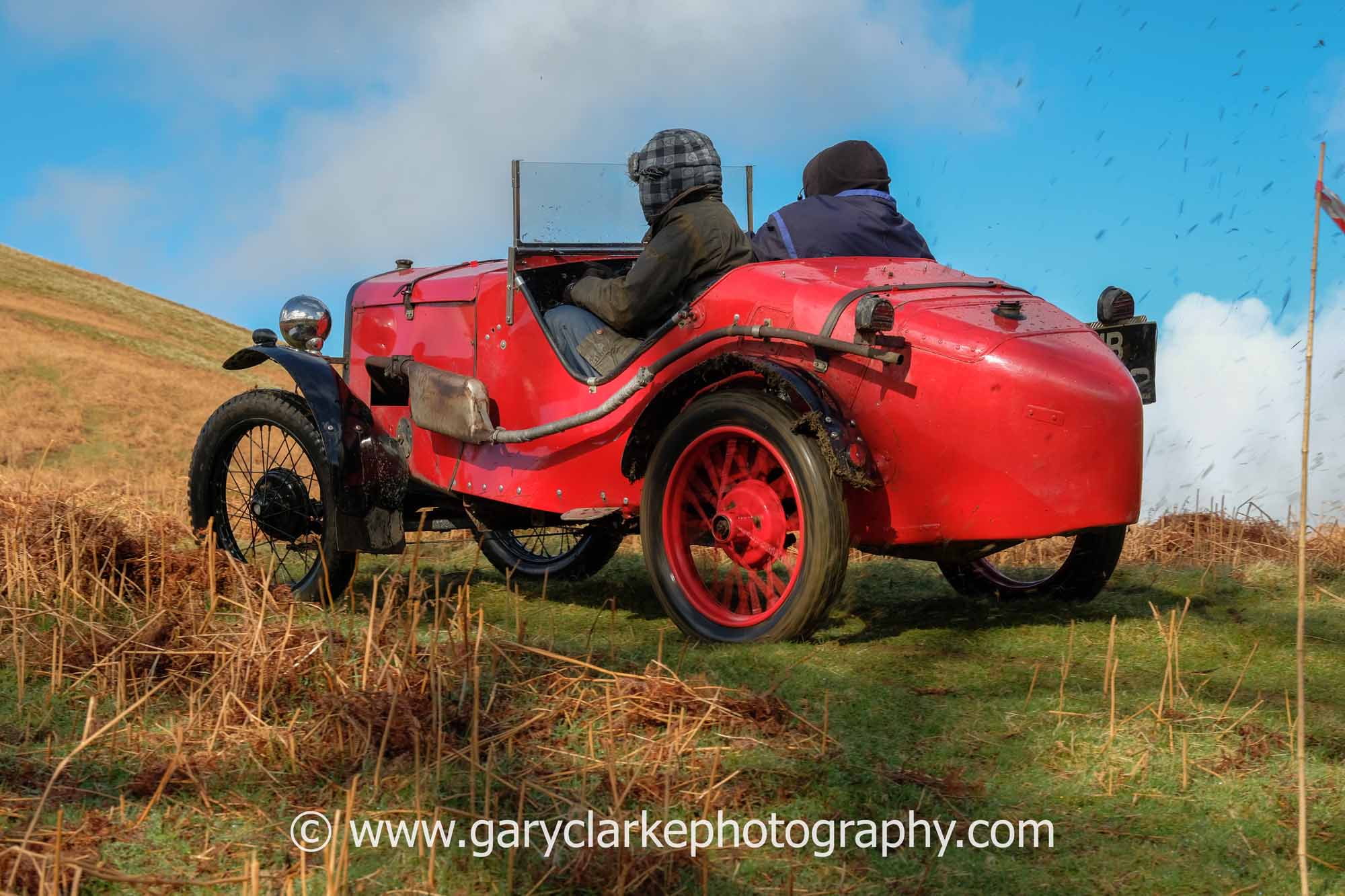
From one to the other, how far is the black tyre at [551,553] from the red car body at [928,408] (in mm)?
1359

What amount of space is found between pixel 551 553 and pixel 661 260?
2569mm

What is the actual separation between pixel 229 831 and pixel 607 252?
3.51 metres

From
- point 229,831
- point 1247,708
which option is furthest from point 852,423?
point 229,831

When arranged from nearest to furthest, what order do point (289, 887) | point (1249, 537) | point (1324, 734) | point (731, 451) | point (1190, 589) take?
point (289, 887)
point (1324, 734)
point (731, 451)
point (1190, 589)
point (1249, 537)

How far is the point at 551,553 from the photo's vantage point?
686 centimetres

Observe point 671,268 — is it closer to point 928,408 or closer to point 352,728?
point 928,408

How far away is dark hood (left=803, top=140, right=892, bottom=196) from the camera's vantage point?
17.0 feet

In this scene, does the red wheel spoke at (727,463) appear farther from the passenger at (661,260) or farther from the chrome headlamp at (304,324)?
the chrome headlamp at (304,324)

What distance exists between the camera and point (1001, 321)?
13.8 feet

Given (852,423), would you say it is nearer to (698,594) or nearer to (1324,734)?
(698,594)

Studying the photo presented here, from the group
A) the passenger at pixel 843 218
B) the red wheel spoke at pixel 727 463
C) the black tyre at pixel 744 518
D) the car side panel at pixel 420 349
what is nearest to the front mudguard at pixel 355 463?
the car side panel at pixel 420 349

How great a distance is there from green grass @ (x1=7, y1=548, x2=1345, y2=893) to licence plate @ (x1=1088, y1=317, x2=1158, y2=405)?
0.97 m

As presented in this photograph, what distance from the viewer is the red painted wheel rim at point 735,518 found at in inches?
169

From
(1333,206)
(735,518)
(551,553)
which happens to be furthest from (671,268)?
(1333,206)
